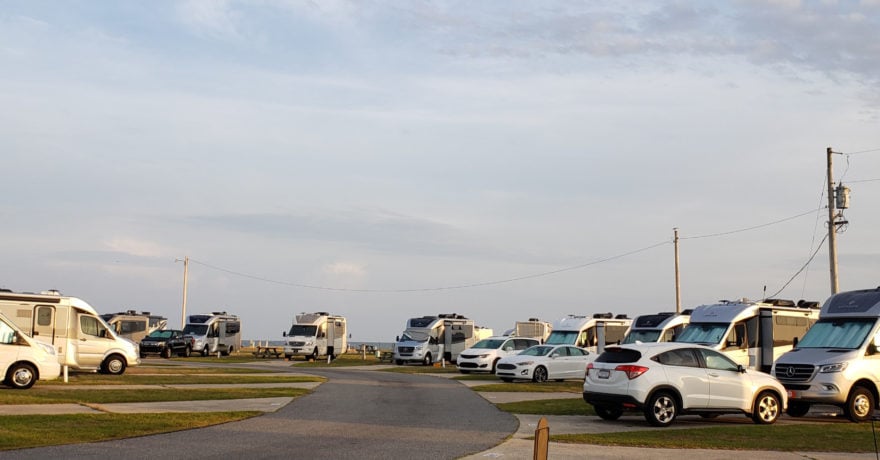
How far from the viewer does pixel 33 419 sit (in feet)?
57.4

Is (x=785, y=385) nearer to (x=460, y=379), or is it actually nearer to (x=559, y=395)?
(x=559, y=395)

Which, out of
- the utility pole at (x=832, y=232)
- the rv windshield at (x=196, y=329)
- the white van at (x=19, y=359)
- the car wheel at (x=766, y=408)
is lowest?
the car wheel at (x=766, y=408)

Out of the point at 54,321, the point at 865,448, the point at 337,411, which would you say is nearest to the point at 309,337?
the point at 54,321

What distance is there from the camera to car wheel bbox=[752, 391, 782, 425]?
65.7ft

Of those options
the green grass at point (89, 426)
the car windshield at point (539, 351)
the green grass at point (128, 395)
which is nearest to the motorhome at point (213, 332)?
the car windshield at point (539, 351)

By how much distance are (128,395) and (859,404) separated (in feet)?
55.6

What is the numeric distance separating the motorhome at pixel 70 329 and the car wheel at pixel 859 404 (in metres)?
21.9

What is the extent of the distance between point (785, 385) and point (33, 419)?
15622mm

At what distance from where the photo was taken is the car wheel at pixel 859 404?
21.0 metres

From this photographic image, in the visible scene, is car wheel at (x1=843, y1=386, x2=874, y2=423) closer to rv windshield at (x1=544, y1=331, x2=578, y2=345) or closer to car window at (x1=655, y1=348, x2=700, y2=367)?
car window at (x1=655, y1=348, x2=700, y2=367)

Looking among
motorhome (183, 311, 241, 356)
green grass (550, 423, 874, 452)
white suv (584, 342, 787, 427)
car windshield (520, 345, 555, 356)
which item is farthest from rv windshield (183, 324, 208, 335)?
green grass (550, 423, 874, 452)

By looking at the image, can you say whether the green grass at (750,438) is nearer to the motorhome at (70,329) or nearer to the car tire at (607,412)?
the car tire at (607,412)

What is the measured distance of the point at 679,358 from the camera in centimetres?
1983

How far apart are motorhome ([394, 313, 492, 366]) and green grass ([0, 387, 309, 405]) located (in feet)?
90.0
